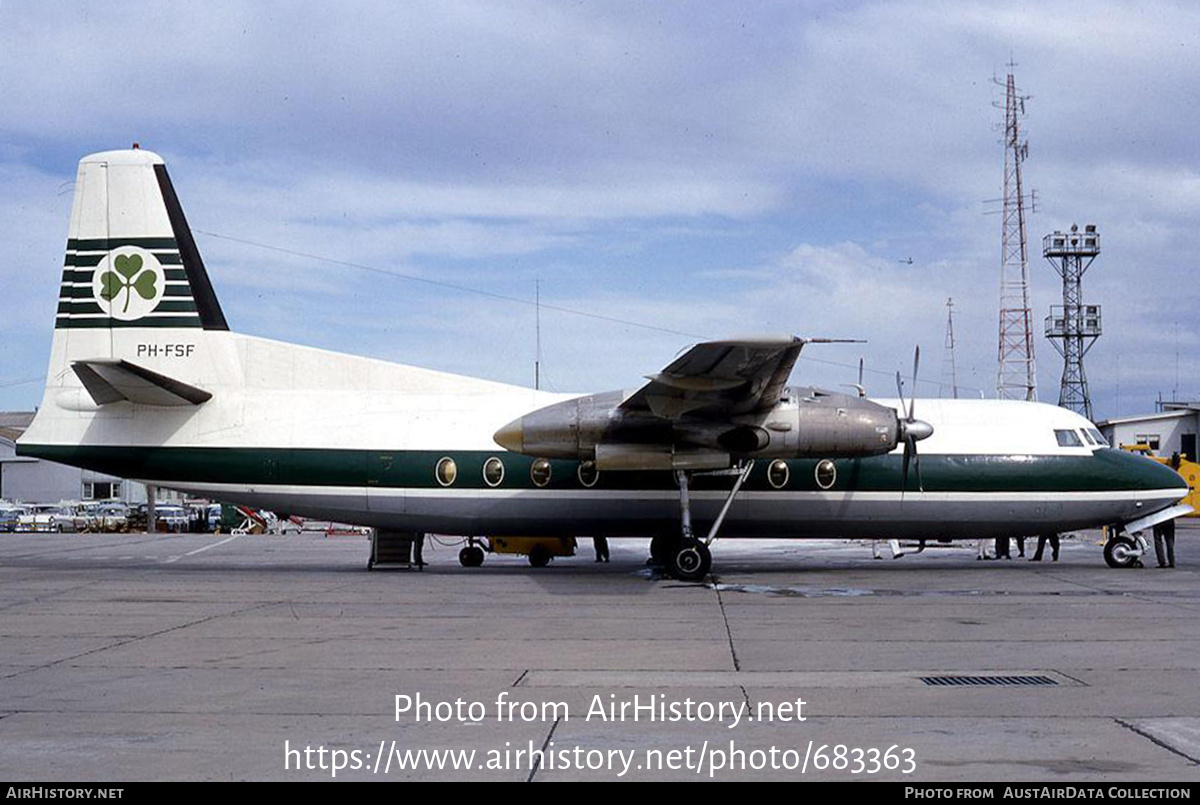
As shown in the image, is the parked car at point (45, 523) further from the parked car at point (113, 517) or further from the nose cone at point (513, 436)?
the nose cone at point (513, 436)

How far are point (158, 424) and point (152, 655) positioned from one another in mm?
10777

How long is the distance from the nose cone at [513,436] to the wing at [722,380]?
178cm

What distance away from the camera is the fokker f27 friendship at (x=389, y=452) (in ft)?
68.2

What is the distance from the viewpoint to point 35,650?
37.0 feet

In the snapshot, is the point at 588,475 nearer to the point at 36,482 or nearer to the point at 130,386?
the point at 130,386

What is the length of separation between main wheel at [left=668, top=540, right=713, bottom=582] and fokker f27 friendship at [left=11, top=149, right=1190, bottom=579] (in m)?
1.13

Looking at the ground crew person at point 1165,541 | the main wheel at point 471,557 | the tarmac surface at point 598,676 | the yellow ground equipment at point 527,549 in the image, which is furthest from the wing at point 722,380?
the ground crew person at point 1165,541

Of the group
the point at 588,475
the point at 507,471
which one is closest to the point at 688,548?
the point at 588,475

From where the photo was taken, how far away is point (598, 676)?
9758 mm

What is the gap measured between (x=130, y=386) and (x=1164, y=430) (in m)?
60.4

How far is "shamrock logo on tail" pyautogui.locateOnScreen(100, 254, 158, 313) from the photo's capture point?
840 inches

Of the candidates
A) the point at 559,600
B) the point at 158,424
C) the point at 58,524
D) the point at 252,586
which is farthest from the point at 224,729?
the point at 58,524
